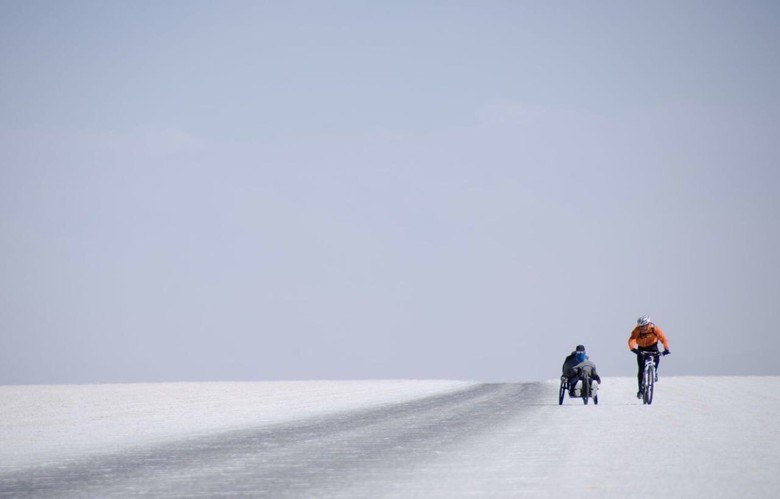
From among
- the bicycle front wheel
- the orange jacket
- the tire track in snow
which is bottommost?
the tire track in snow

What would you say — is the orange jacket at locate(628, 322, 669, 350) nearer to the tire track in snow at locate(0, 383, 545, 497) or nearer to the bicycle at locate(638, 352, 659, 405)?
the bicycle at locate(638, 352, 659, 405)

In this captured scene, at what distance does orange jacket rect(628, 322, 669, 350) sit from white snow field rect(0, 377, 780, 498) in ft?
4.89

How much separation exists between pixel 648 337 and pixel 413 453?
1276 cm

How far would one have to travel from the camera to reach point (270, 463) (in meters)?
13.3

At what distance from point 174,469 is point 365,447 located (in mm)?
3345

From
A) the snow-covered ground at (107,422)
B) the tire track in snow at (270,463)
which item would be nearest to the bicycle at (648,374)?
the tire track in snow at (270,463)

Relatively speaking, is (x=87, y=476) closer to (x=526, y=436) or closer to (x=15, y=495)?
(x=15, y=495)

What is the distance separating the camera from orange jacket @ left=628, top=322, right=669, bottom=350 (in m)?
25.5

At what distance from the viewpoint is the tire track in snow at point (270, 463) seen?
35.7 ft

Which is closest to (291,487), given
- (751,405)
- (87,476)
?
(87,476)

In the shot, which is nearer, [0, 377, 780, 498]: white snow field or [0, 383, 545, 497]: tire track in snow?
[0, 377, 780, 498]: white snow field

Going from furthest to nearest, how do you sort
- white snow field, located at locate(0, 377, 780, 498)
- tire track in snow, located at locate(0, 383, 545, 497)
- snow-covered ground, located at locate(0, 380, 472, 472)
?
snow-covered ground, located at locate(0, 380, 472, 472) < tire track in snow, located at locate(0, 383, 545, 497) < white snow field, located at locate(0, 377, 780, 498)

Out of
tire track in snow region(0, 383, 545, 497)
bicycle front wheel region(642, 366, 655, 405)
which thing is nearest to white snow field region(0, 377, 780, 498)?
tire track in snow region(0, 383, 545, 497)

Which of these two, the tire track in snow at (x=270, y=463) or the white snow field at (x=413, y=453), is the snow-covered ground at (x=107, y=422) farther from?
the tire track in snow at (x=270, y=463)
